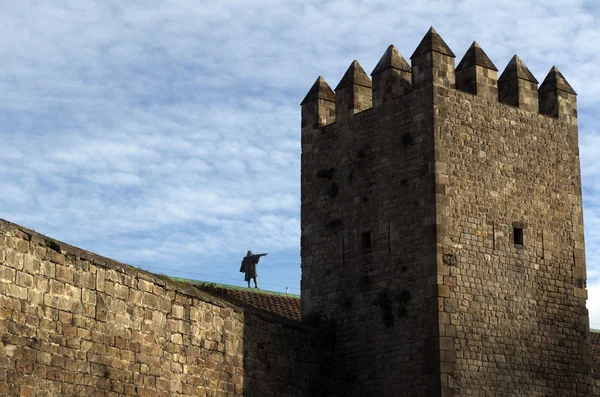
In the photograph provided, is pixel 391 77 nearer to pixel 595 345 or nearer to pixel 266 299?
pixel 266 299

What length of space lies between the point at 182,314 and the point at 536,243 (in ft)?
24.2

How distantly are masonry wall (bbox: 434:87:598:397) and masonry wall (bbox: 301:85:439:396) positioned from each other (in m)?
0.41

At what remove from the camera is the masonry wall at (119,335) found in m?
16.7

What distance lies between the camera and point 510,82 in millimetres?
24672

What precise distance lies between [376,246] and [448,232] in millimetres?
1616

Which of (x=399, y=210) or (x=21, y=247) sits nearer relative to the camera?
(x=21, y=247)

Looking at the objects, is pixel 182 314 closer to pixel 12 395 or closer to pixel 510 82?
pixel 12 395

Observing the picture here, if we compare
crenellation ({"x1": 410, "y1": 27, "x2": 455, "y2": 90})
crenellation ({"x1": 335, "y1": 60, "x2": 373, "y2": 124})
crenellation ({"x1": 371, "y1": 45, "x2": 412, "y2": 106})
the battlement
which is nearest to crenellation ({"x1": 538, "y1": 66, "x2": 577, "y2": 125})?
the battlement

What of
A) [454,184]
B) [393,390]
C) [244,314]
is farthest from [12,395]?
[454,184]

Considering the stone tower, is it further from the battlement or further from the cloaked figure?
the cloaked figure

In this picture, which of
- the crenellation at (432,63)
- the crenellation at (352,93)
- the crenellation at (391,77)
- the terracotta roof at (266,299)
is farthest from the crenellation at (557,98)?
the terracotta roof at (266,299)

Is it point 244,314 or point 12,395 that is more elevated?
point 244,314

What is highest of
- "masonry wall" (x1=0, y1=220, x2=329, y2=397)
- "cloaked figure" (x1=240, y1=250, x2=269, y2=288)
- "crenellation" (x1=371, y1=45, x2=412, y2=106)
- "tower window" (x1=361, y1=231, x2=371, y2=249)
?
"crenellation" (x1=371, y1=45, x2=412, y2=106)

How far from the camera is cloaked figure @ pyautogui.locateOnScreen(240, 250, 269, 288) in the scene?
31.5m
